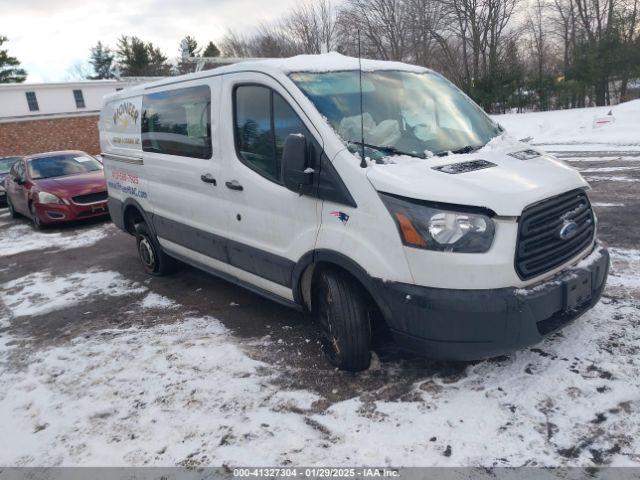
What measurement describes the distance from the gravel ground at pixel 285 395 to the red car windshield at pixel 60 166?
244 inches

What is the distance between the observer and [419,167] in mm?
2965

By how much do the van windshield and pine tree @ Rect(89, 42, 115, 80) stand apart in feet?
212

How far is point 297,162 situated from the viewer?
10.2 feet

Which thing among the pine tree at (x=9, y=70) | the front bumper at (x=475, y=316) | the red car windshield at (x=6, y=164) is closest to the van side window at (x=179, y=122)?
the front bumper at (x=475, y=316)

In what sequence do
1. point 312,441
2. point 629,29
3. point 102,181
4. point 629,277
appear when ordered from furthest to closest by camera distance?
point 629,29
point 102,181
point 629,277
point 312,441

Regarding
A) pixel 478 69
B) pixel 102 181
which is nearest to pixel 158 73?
pixel 478 69

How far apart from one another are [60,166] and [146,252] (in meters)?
5.79

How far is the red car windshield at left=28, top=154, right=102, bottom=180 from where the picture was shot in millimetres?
10094

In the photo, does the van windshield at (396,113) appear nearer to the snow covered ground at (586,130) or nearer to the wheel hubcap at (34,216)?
the wheel hubcap at (34,216)

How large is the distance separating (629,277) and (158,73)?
57.8 metres

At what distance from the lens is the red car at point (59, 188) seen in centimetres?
922

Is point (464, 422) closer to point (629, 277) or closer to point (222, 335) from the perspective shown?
point (222, 335)

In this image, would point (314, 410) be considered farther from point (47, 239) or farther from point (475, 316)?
point (47, 239)

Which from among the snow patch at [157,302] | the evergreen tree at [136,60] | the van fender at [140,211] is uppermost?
the evergreen tree at [136,60]
